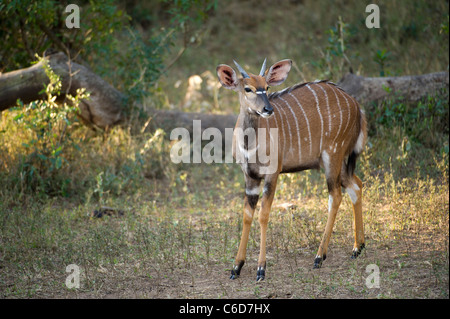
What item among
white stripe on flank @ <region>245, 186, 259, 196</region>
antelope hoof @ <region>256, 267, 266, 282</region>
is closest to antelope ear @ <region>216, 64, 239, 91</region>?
white stripe on flank @ <region>245, 186, 259, 196</region>

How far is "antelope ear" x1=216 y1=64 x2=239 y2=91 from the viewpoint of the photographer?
4446mm

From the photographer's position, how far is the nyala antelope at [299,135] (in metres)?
4.32

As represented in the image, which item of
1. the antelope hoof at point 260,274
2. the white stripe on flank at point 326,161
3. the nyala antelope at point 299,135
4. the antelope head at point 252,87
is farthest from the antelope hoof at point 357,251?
the antelope head at point 252,87

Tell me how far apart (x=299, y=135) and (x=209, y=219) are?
1696mm

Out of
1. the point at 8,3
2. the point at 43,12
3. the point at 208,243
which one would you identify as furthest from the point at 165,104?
the point at 208,243

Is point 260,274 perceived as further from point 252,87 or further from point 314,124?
point 252,87

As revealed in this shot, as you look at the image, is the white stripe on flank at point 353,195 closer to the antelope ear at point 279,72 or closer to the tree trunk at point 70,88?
the antelope ear at point 279,72

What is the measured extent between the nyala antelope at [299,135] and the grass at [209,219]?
1.15 ft

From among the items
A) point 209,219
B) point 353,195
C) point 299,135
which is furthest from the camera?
point 209,219

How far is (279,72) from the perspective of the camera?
471 centimetres

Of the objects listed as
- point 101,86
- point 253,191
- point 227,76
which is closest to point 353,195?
point 253,191

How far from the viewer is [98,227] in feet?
18.2

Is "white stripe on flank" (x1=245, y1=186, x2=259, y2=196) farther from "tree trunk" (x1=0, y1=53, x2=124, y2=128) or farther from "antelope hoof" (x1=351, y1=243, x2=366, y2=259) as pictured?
"tree trunk" (x1=0, y1=53, x2=124, y2=128)

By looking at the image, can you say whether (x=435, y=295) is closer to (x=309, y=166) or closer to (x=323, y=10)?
(x=309, y=166)
